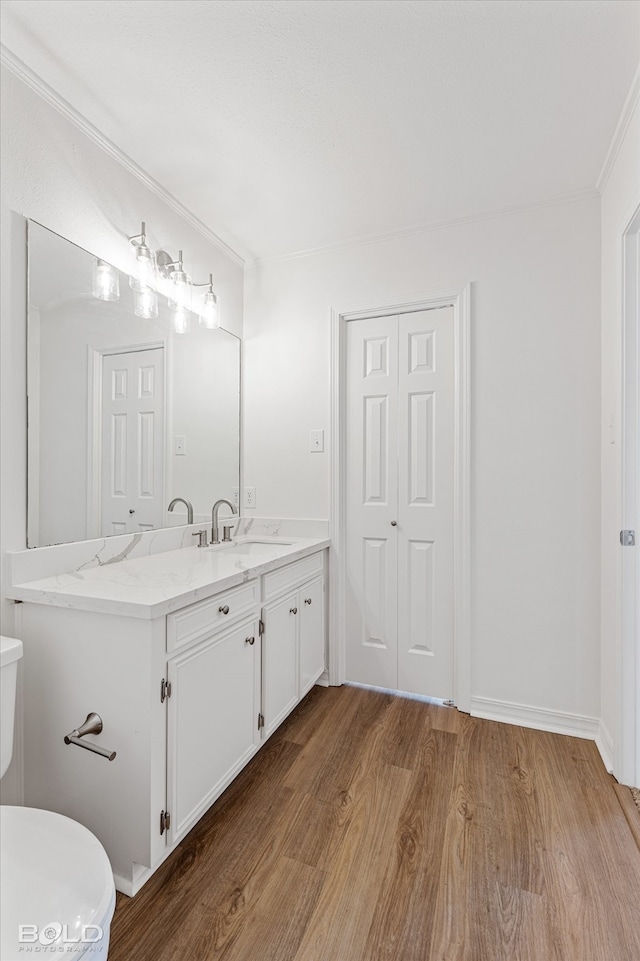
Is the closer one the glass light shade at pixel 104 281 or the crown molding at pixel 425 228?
the glass light shade at pixel 104 281

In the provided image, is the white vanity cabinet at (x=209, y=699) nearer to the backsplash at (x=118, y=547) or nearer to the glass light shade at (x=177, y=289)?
the backsplash at (x=118, y=547)

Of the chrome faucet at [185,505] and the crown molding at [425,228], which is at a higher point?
the crown molding at [425,228]

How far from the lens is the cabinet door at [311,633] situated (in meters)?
2.16

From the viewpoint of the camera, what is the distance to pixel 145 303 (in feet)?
6.25

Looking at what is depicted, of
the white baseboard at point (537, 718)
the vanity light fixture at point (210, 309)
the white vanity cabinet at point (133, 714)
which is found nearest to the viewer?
the white vanity cabinet at point (133, 714)

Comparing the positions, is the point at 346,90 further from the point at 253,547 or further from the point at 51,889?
the point at 51,889

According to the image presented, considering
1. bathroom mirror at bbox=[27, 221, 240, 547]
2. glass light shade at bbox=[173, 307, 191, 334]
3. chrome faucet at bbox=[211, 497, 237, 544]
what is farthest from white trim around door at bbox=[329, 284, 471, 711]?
chrome faucet at bbox=[211, 497, 237, 544]

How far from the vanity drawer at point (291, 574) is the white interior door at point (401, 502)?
238 mm

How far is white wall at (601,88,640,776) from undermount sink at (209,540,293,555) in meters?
1.43

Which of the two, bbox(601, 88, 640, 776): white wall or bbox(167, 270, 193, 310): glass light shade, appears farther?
bbox(167, 270, 193, 310): glass light shade

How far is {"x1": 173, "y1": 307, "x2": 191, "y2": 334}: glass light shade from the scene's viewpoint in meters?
2.11

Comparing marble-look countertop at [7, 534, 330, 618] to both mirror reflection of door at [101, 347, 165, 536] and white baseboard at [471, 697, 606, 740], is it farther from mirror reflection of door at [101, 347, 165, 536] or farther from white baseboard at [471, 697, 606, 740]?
white baseboard at [471, 697, 606, 740]

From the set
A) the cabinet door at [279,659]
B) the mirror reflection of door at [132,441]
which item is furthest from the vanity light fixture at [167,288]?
the cabinet door at [279,659]

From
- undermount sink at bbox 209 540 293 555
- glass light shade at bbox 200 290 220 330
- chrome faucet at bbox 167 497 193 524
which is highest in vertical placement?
glass light shade at bbox 200 290 220 330
